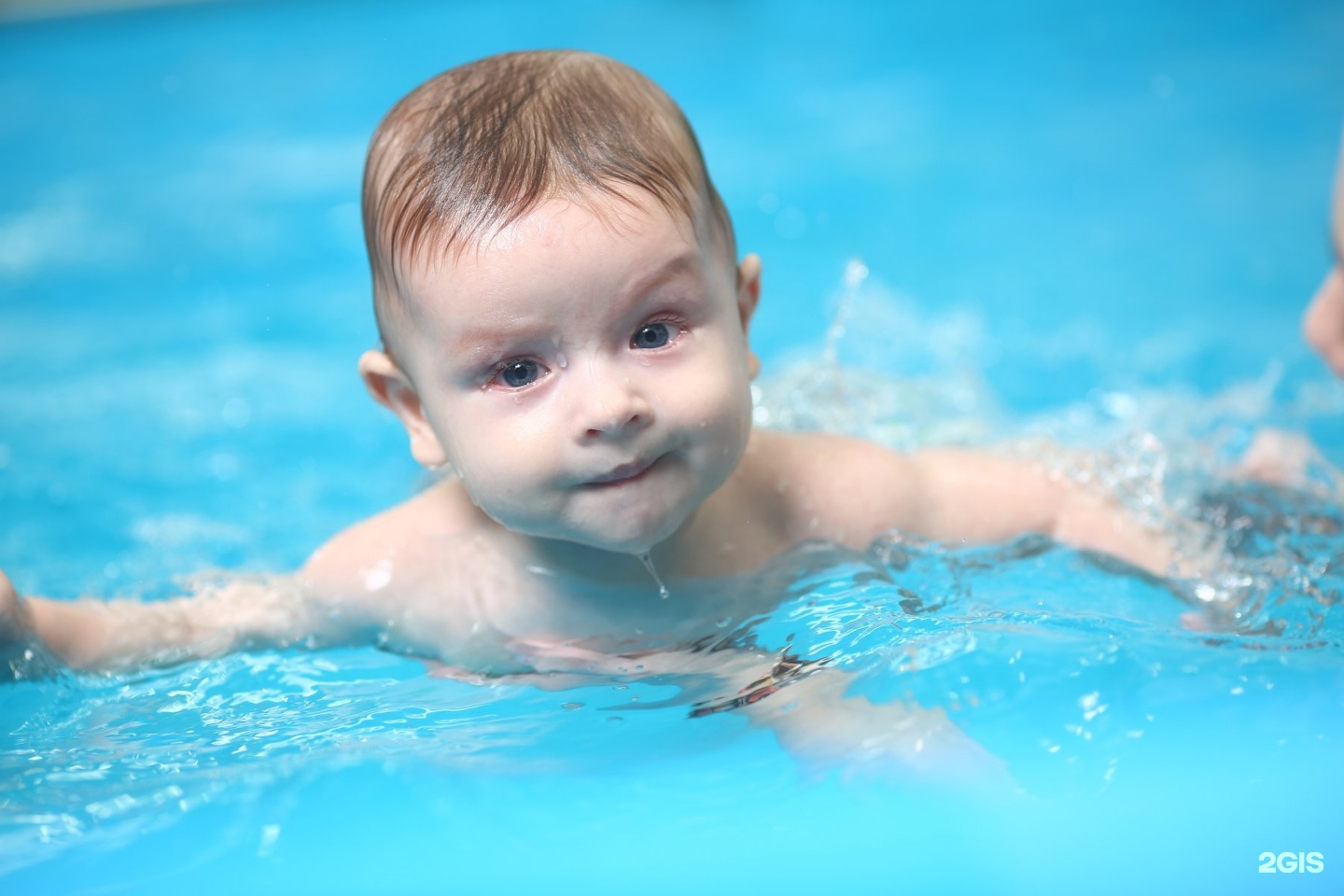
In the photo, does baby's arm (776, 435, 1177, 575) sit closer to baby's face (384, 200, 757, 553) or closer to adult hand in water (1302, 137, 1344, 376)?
baby's face (384, 200, 757, 553)

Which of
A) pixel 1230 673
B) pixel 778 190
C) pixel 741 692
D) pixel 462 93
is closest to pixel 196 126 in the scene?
pixel 778 190

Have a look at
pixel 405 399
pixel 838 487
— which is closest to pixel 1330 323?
pixel 838 487

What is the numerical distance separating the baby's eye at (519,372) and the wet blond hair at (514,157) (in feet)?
0.39

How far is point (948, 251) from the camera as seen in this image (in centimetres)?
354

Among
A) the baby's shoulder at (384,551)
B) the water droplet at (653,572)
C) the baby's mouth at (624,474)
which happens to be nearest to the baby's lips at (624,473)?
the baby's mouth at (624,474)

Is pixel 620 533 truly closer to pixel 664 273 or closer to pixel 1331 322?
pixel 664 273

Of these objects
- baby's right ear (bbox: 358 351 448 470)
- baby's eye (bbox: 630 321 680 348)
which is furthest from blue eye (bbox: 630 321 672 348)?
baby's right ear (bbox: 358 351 448 470)

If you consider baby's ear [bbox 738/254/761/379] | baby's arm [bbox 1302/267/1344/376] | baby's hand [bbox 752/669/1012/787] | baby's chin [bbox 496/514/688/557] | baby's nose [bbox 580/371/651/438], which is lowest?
baby's hand [bbox 752/669/1012/787]

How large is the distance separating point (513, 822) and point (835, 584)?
1.66 ft

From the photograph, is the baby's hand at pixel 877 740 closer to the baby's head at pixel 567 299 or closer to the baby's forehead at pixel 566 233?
the baby's head at pixel 567 299

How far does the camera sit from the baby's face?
1.26m

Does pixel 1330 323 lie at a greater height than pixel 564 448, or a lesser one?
greater

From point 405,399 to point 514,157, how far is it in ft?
1.12

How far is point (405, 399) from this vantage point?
59.7 inches
